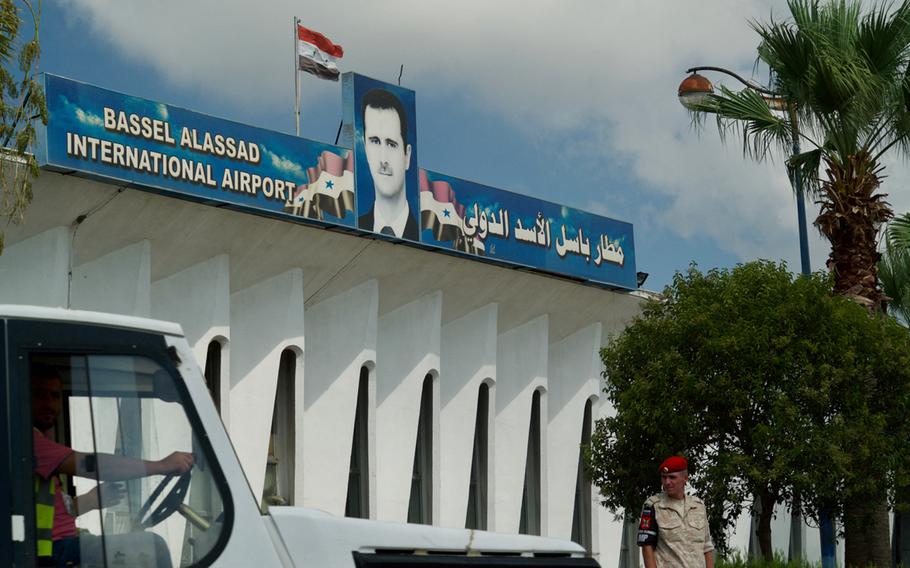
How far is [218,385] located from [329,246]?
3805mm

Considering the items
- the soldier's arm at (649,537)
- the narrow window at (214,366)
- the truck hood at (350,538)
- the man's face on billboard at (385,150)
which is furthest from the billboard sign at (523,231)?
the truck hood at (350,538)

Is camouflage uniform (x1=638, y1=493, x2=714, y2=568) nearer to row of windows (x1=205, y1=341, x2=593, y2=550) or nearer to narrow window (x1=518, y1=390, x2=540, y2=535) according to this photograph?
row of windows (x1=205, y1=341, x2=593, y2=550)

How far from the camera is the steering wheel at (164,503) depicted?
455 cm

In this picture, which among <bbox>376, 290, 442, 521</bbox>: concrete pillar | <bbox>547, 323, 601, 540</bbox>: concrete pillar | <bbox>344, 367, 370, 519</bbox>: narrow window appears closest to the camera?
<bbox>344, 367, 370, 519</bbox>: narrow window

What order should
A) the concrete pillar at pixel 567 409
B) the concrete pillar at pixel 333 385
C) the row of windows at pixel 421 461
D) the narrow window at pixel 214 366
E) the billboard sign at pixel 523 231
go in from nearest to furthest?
the narrow window at pixel 214 366 < the row of windows at pixel 421 461 < the concrete pillar at pixel 333 385 < the billboard sign at pixel 523 231 < the concrete pillar at pixel 567 409

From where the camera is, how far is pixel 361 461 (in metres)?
32.6

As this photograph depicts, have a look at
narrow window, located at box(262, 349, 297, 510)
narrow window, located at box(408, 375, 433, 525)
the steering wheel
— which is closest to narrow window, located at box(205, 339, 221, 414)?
narrow window, located at box(262, 349, 297, 510)

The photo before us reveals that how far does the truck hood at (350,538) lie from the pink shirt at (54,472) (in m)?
0.72

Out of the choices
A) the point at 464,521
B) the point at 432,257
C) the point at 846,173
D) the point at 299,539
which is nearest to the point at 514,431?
the point at 464,521

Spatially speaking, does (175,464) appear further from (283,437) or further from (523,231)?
(523,231)

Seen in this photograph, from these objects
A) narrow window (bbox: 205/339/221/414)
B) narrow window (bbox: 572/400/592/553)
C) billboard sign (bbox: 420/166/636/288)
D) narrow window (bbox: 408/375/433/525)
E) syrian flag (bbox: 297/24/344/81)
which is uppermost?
syrian flag (bbox: 297/24/344/81)

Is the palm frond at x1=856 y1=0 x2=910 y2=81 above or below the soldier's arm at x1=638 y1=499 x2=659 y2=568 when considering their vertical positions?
above

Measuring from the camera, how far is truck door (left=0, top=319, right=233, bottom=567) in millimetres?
4398

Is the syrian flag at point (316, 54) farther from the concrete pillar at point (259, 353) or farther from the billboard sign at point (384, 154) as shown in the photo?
the concrete pillar at point (259, 353)
